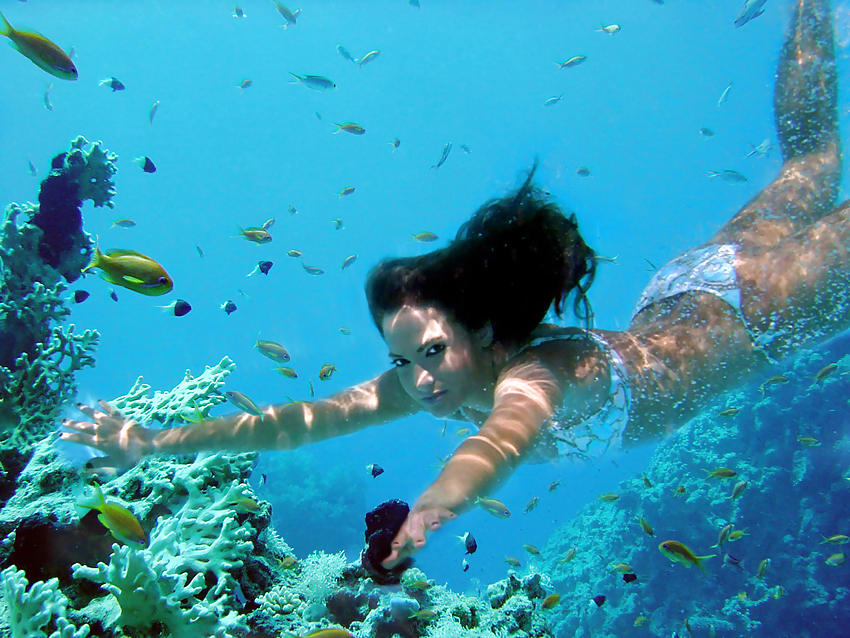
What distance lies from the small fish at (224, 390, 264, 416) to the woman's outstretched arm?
5 cm

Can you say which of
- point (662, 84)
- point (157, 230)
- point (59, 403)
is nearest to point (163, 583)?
point (59, 403)

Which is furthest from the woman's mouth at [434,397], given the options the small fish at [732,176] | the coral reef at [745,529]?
the small fish at [732,176]

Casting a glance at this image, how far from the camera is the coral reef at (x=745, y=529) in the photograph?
10.6 m

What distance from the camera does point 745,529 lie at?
11766mm

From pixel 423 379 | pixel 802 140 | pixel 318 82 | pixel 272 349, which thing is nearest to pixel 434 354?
pixel 423 379

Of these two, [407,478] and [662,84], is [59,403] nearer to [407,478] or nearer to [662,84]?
[407,478]

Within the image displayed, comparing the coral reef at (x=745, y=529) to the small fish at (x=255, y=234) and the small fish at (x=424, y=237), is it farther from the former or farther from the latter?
the small fish at (x=255, y=234)

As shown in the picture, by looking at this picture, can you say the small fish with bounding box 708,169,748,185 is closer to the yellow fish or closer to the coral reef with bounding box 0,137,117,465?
the yellow fish

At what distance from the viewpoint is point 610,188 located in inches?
2918

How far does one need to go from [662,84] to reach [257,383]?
3182 inches

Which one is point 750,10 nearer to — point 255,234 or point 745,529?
point 255,234

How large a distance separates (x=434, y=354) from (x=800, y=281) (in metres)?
3.56

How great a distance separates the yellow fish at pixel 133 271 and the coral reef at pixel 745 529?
11438 millimetres

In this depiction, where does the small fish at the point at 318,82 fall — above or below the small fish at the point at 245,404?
above
